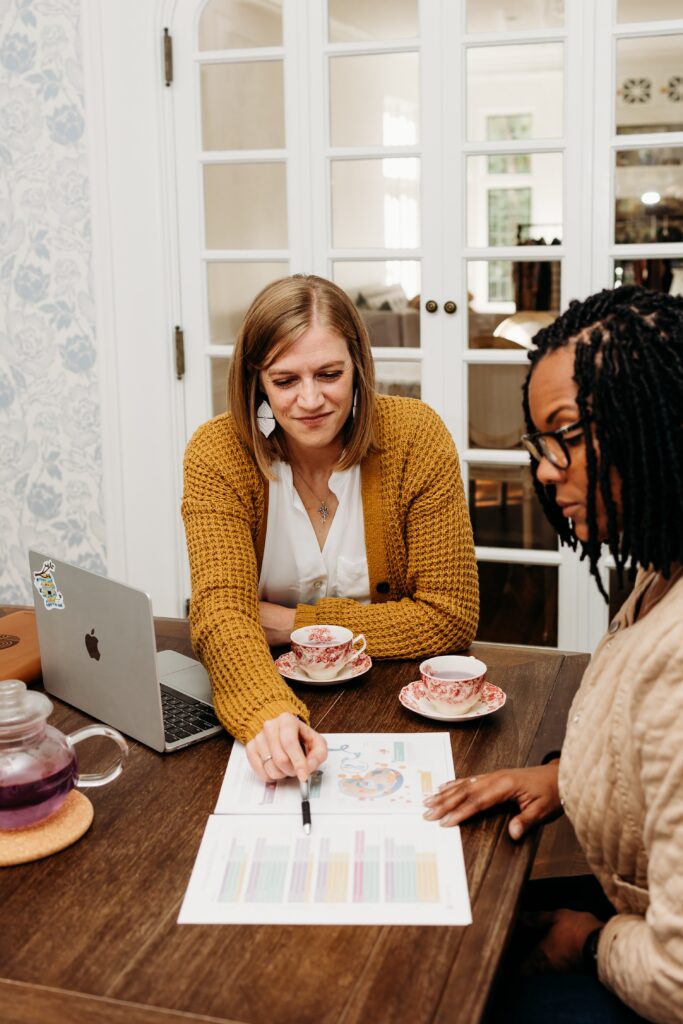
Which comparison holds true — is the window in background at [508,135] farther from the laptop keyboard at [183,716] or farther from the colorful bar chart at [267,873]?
the colorful bar chart at [267,873]

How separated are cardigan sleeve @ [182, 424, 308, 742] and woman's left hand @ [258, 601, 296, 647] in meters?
0.07

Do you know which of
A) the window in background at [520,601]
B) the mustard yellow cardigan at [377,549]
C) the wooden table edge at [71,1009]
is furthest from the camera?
the window in background at [520,601]

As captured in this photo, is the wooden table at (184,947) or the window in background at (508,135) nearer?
the wooden table at (184,947)

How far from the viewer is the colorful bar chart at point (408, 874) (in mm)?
1040

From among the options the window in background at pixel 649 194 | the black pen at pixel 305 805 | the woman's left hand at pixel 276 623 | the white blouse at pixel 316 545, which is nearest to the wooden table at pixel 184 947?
the black pen at pixel 305 805

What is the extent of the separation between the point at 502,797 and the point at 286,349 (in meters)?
0.84

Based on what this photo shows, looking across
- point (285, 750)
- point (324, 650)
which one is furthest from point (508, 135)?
point (285, 750)

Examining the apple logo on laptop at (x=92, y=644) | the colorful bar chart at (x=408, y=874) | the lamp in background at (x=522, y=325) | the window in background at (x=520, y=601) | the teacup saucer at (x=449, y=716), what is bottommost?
the window in background at (x=520, y=601)

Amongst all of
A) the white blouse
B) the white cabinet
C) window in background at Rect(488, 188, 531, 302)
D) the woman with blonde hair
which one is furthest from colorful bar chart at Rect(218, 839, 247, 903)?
window in background at Rect(488, 188, 531, 302)

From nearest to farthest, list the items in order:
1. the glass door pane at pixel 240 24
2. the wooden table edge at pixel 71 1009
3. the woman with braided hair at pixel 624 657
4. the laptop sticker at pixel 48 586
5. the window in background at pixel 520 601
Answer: the wooden table edge at pixel 71 1009 → the woman with braided hair at pixel 624 657 → the laptop sticker at pixel 48 586 → the glass door pane at pixel 240 24 → the window in background at pixel 520 601

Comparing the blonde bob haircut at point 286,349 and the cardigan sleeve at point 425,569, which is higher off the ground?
the blonde bob haircut at point 286,349

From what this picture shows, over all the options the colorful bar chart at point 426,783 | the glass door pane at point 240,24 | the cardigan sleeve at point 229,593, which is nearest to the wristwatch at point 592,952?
the colorful bar chart at point 426,783

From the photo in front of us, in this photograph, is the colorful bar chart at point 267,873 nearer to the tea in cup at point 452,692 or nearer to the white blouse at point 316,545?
the tea in cup at point 452,692

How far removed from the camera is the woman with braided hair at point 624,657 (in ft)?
3.25
